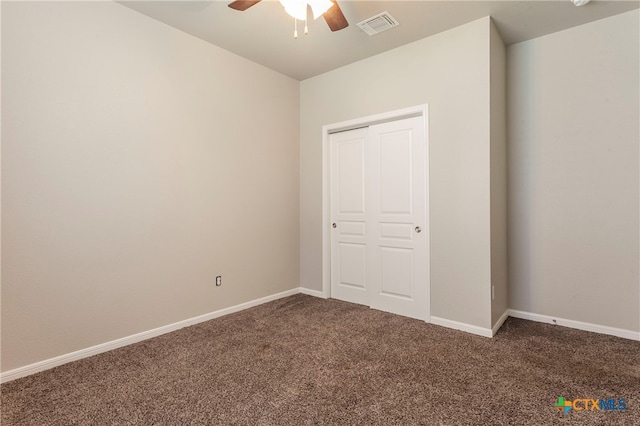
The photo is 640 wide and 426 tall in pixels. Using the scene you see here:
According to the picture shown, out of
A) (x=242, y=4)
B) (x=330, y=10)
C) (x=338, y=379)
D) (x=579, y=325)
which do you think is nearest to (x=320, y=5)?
(x=330, y=10)

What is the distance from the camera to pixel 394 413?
5.73 feet

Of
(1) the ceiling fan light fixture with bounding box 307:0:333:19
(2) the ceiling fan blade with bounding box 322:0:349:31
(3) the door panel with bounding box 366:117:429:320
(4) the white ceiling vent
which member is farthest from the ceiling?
(3) the door panel with bounding box 366:117:429:320

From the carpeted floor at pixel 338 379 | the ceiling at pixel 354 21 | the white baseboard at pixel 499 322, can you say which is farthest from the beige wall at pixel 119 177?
the white baseboard at pixel 499 322

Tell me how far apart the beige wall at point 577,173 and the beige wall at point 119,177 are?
281cm

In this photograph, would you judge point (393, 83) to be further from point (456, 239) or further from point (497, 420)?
point (497, 420)

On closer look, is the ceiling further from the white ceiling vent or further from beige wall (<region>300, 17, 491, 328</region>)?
beige wall (<region>300, 17, 491, 328</region>)

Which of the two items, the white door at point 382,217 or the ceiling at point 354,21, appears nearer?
the ceiling at point 354,21

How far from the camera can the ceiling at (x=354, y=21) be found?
8.68 ft

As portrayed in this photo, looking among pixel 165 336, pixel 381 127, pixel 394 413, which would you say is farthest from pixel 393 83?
pixel 165 336

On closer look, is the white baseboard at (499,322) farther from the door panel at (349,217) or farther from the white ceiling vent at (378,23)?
the white ceiling vent at (378,23)

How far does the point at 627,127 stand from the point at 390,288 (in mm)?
2575

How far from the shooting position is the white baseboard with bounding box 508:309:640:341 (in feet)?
9.11

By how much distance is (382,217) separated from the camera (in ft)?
11.9

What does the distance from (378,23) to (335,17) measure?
30.1 inches
